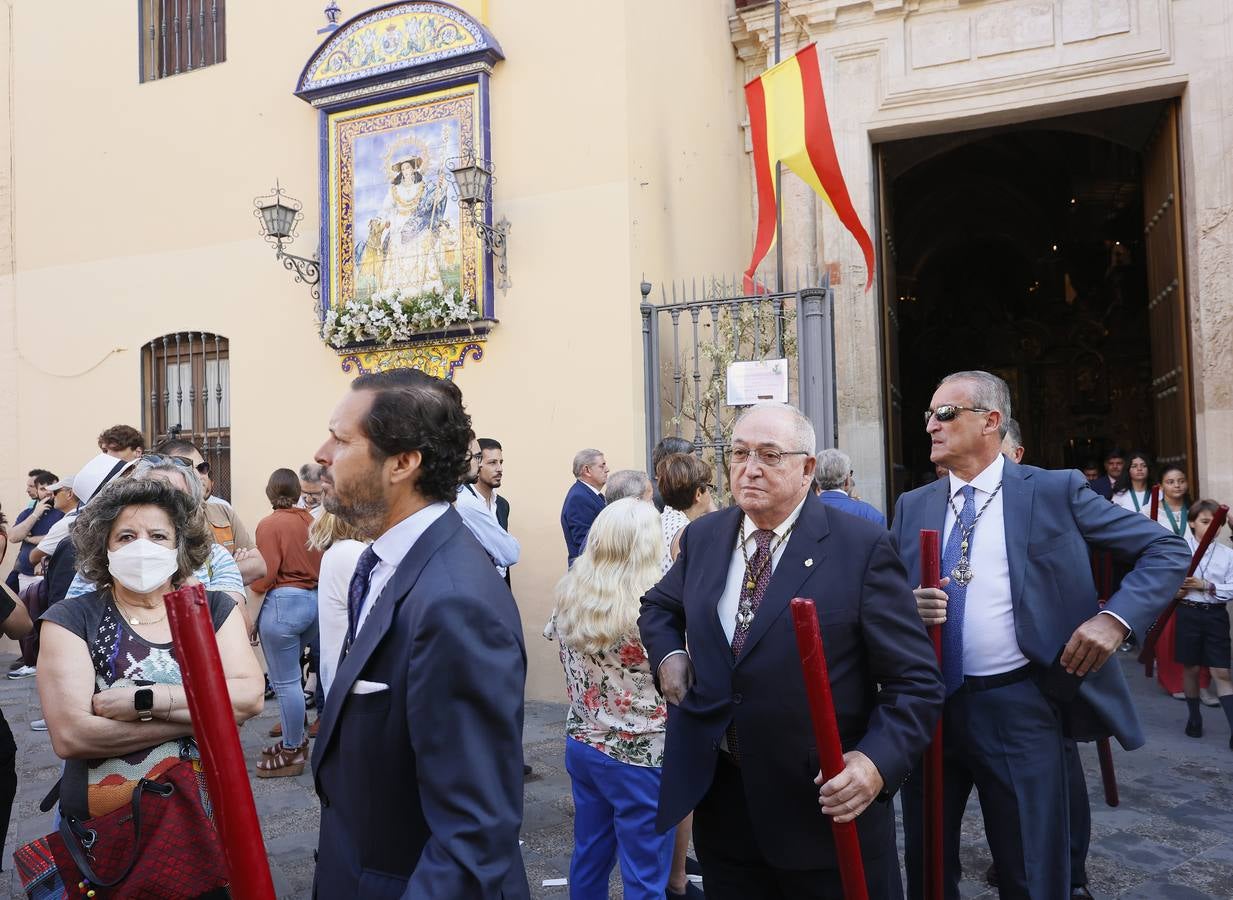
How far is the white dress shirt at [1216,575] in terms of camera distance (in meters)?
6.37

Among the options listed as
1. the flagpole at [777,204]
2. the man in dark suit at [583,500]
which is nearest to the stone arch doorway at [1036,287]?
the flagpole at [777,204]

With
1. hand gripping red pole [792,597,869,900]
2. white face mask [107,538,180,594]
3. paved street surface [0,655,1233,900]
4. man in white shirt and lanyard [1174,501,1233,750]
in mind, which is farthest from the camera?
man in white shirt and lanyard [1174,501,1233,750]

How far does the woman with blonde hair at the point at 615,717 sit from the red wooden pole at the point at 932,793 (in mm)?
956

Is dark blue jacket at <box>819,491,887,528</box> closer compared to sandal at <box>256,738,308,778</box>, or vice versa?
dark blue jacket at <box>819,491,887,528</box>

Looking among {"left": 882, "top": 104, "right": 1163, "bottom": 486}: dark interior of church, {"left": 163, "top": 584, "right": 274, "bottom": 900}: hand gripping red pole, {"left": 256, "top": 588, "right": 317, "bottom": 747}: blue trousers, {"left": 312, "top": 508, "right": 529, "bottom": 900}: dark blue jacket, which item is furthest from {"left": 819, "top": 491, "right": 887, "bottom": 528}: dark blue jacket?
{"left": 882, "top": 104, "right": 1163, "bottom": 486}: dark interior of church

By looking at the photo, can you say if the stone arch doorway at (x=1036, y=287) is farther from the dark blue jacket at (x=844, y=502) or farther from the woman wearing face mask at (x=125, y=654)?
the woman wearing face mask at (x=125, y=654)

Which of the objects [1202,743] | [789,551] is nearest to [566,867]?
[789,551]

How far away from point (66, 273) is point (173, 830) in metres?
9.16

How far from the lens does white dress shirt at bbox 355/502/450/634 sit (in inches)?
72.1

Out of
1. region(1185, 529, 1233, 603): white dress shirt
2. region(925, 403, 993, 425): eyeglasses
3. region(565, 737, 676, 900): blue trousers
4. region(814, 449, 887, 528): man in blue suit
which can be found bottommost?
region(565, 737, 676, 900): blue trousers

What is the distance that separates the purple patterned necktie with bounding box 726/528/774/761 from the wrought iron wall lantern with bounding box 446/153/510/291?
5.49 m

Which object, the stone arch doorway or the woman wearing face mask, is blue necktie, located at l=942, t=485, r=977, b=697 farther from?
the stone arch doorway

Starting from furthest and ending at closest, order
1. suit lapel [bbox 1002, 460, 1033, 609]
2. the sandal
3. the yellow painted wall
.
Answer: the yellow painted wall
the sandal
suit lapel [bbox 1002, 460, 1033, 609]

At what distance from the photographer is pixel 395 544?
1.83 metres
